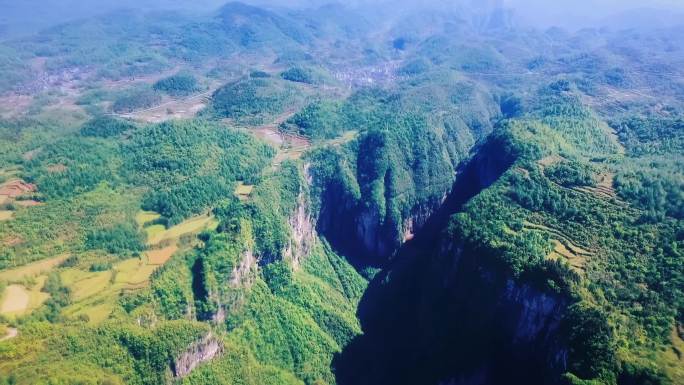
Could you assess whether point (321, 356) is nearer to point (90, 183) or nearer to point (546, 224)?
point (546, 224)

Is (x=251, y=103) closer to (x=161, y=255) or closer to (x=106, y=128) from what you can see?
(x=106, y=128)

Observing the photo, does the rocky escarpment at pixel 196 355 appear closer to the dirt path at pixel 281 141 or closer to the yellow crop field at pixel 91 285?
the yellow crop field at pixel 91 285

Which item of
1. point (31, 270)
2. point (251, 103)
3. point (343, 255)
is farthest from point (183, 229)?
point (251, 103)

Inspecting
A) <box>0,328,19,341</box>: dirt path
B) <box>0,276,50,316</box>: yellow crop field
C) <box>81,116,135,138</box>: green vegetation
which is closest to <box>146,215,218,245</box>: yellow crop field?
<box>0,276,50,316</box>: yellow crop field

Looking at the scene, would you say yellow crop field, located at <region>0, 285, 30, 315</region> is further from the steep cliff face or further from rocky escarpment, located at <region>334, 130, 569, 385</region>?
rocky escarpment, located at <region>334, 130, 569, 385</region>

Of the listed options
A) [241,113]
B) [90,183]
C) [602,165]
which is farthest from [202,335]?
[241,113]

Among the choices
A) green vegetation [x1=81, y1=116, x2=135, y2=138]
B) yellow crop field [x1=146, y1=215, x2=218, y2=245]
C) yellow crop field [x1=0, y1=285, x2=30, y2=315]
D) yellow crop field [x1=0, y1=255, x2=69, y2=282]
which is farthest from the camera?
green vegetation [x1=81, y1=116, x2=135, y2=138]

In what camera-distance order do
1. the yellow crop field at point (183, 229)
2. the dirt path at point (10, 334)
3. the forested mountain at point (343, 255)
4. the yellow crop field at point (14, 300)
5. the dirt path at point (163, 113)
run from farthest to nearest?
the dirt path at point (163, 113) → the yellow crop field at point (183, 229) → the yellow crop field at point (14, 300) → the dirt path at point (10, 334) → the forested mountain at point (343, 255)

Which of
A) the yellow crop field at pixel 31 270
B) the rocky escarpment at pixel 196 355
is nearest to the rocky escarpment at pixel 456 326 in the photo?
the rocky escarpment at pixel 196 355
